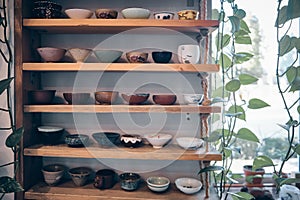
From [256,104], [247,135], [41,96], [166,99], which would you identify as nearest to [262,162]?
[247,135]

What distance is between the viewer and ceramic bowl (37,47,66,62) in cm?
152

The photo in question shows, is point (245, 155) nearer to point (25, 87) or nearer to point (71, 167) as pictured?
point (71, 167)

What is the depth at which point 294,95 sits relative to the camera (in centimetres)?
193

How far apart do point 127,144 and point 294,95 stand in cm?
120

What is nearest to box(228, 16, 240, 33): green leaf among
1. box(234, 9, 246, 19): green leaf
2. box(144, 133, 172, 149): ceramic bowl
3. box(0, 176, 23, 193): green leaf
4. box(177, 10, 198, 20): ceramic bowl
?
box(234, 9, 246, 19): green leaf

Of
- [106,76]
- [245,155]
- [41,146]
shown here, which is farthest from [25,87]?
[245,155]

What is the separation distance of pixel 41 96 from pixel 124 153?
554 mm

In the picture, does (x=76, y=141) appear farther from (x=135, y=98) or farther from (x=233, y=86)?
(x=233, y=86)

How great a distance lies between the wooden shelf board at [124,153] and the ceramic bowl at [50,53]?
19.0 inches

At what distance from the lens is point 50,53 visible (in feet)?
4.99

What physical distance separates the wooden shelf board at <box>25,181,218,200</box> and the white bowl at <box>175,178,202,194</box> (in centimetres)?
3

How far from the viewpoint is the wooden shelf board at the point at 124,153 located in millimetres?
1456

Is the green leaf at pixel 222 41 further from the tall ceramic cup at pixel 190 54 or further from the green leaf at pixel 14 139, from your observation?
the green leaf at pixel 14 139

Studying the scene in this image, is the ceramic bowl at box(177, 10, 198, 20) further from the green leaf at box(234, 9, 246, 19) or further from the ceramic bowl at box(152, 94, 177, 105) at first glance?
the ceramic bowl at box(152, 94, 177, 105)
